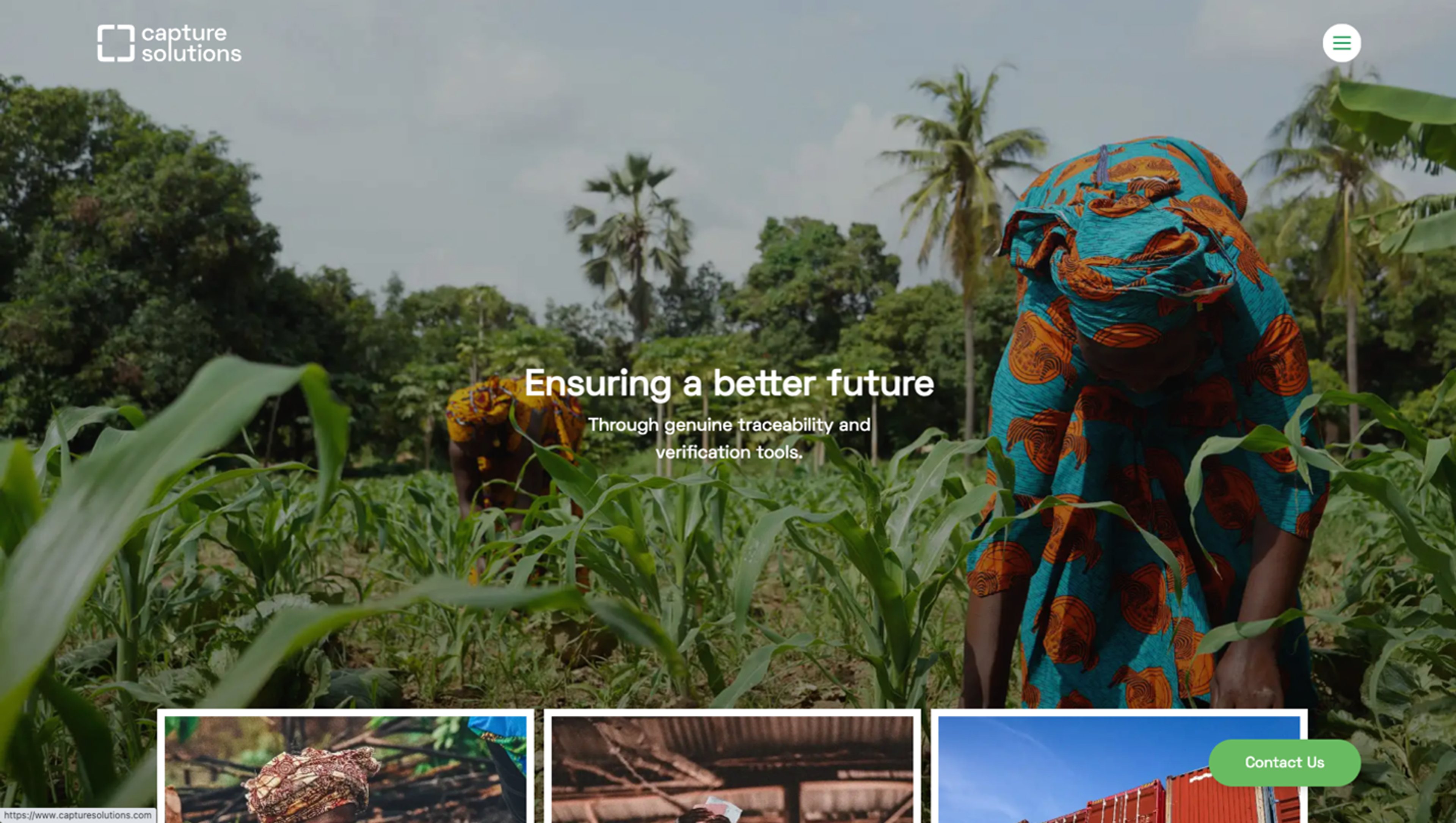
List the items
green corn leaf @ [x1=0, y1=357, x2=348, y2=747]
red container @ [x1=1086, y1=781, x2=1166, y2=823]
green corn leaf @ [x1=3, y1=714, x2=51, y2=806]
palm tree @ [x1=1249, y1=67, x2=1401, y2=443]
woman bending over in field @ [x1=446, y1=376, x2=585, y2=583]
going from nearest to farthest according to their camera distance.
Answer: green corn leaf @ [x1=0, y1=357, x2=348, y2=747], green corn leaf @ [x1=3, y1=714, x2=51, y2=806], red container @ [x1=1086, y1=781, x2=1166, y2=823], woman bending over in field @ [x1=446, y1=376, x2=585, y2=583], palm tree @ [x1=1249, y1=67, x2=1401, y2=443]

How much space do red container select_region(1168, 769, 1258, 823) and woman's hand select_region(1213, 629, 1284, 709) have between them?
118mm

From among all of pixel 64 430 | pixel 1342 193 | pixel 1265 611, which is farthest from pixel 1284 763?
pixel 1342 193

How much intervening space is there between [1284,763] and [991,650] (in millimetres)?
314

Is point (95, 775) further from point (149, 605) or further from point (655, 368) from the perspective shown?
point (655, 368)

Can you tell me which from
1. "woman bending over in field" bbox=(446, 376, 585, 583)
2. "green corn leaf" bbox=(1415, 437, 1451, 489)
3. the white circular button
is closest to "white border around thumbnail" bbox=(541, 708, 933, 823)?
"green corn leaf" bbox=(1415, 437, 1451, 489)

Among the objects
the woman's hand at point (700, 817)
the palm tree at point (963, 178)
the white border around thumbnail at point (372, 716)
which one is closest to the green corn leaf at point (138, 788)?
the white border around thumbnail at point (372, 716)

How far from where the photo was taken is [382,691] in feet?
3.98

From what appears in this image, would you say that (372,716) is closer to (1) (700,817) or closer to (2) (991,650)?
(1) (700,817)

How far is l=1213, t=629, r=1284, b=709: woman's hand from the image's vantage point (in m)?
0.90

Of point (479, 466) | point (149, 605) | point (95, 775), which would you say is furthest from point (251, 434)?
point (95, 775)

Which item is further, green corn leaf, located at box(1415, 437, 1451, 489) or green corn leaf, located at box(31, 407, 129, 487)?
green corn leaf, located at box(31, 407, 129, 487)

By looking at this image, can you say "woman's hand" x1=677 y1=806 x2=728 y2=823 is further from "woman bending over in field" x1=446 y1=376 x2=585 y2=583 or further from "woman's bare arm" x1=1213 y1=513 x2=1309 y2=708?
"woman bending over in field" x1=446 y1=376 x2=585 y2=583

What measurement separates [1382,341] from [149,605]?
14469 mm

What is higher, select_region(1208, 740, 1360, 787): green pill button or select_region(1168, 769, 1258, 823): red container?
select_region(1208, 740, 1360, 787): green pill button
